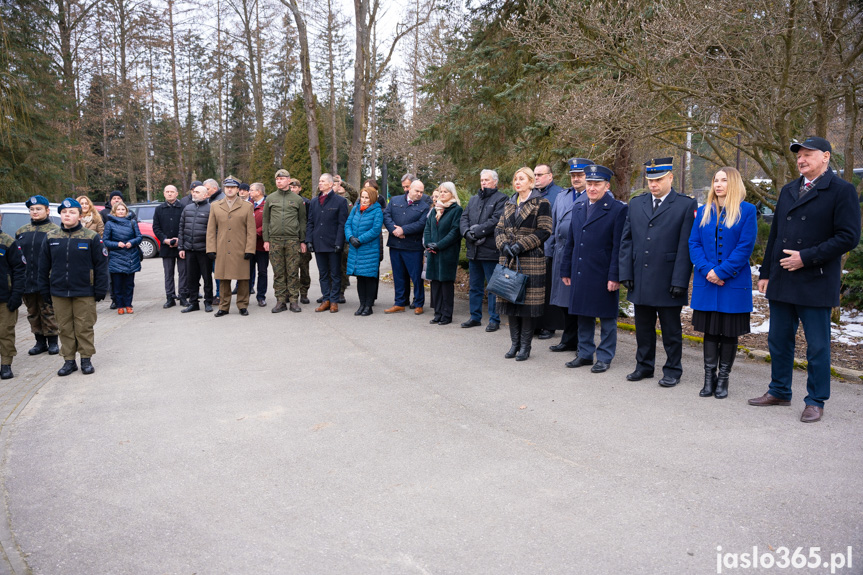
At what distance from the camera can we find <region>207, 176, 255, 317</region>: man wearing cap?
10.6 m

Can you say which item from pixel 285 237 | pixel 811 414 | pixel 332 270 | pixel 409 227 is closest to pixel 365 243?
pixel 409 227

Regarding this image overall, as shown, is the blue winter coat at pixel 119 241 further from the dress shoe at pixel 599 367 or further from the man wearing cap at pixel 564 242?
the dress shoe at pixel 599 367

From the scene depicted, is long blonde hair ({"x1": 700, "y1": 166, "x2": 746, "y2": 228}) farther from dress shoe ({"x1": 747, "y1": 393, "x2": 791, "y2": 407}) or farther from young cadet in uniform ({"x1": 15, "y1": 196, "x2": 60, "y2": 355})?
young cadet in uniform ({"x1": 15, "y1": 196, "x2": 60, "y2": 355})

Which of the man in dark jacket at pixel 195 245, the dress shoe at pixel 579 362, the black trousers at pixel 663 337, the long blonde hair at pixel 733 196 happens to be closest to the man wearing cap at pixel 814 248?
the long blonde hair at pixel 733 196

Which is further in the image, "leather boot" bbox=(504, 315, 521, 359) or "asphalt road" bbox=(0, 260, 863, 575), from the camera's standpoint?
"leather boot" bbox=(504, 315, 521, 359)

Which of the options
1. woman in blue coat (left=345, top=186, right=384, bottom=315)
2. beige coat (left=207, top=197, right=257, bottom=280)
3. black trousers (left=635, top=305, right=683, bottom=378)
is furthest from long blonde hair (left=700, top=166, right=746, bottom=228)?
beige coat (left=207, top=197, right=257, bottom=280)

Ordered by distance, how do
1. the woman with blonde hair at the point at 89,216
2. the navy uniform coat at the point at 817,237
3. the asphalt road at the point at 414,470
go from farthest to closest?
the woman with blonde hair at the point at 89,216 < the navy uniform coat at the point at 817,237 < the asphalt road at the point at 414,470

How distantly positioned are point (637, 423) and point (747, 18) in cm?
586

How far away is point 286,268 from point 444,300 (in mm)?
2923

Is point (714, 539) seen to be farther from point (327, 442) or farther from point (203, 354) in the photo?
point (203, 354)

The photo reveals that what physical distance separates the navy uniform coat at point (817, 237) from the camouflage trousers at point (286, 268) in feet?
A: 24.8

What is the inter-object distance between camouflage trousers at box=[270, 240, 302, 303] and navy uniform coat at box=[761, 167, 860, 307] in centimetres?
755

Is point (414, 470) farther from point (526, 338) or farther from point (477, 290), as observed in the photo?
point (477, 290)

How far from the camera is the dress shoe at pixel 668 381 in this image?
21.0 feet
